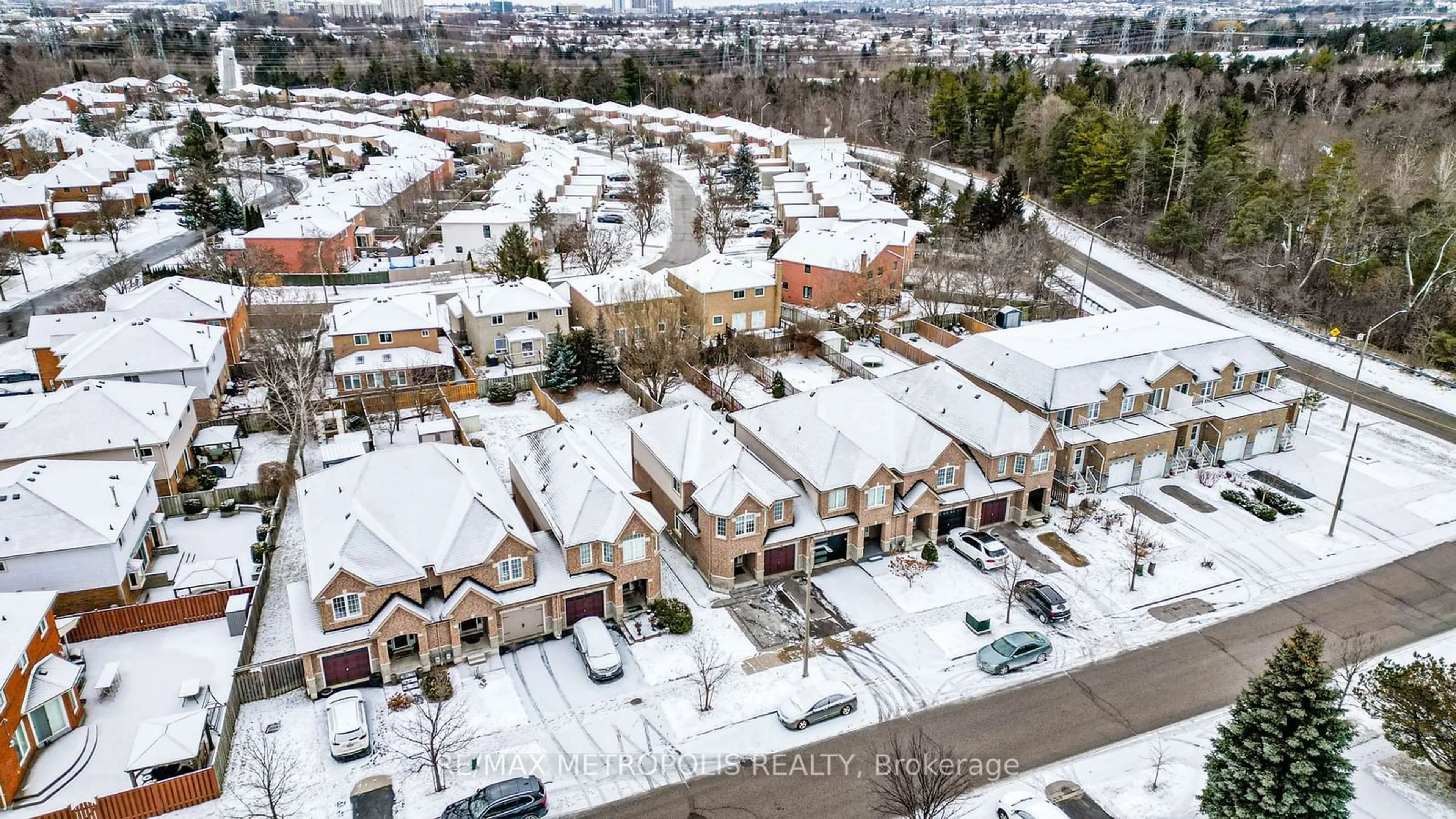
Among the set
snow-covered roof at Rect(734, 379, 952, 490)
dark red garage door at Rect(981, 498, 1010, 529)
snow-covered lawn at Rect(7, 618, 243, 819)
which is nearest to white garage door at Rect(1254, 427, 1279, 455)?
dark red garage door at Rect(981, 498, 1010, 529)

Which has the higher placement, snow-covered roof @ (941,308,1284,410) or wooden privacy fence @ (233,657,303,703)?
snow-covered roof @ (941,308,1284,410)

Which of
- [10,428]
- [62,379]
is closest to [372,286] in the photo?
[62,379]

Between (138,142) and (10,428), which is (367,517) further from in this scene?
(138,142)

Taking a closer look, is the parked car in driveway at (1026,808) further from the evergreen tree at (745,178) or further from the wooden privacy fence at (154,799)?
the evergreen tree at (745,178)

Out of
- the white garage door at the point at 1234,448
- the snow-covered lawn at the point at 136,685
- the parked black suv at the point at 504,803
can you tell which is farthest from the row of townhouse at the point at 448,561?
the white garage door at the point at 1234,448

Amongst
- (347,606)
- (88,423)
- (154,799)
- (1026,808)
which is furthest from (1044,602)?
(88,423)

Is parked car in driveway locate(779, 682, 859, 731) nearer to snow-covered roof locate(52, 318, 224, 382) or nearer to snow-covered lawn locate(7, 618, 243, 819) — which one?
snow-covered lawn locate(7, 618, 243, 819)
